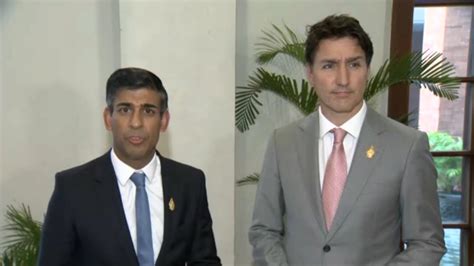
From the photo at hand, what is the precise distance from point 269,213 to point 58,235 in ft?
2.21

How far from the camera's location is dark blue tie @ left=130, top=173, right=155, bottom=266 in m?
1.50

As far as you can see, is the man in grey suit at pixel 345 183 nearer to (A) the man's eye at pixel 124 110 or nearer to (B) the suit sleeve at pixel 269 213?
(B) the suit sleeve at pixel 269 213

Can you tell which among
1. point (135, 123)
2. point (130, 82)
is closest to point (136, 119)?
point (135, 123)

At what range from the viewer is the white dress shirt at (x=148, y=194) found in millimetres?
1528

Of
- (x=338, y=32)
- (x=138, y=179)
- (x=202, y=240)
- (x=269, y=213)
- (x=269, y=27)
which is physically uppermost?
(x=269, y=27)

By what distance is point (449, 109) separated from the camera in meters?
3.47

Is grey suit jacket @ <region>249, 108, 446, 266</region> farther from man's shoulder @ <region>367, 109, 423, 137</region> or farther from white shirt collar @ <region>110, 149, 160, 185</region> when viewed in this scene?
white shirt collar @ <region>110, 149, 160, 185</region>

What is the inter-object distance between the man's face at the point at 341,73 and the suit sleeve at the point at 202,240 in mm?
537

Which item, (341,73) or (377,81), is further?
(377,81)

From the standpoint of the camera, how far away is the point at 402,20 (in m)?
3.25

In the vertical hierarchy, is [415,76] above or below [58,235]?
above

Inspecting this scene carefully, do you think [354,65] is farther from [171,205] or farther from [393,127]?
[171,205]

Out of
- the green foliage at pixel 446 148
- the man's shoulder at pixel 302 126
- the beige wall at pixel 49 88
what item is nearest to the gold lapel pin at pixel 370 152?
the man's shoulder at pixel 302 126

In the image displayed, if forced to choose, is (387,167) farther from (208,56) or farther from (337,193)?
(208,56)
